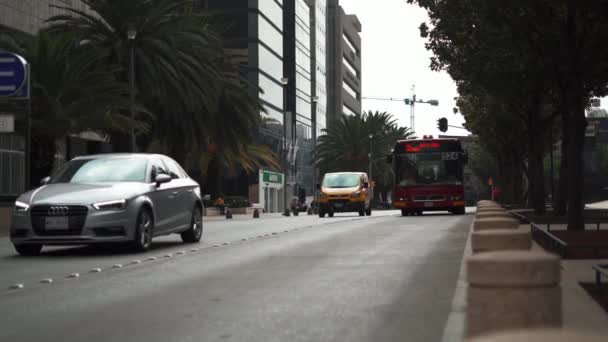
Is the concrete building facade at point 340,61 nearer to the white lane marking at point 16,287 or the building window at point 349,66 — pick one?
the building window at point 349,66

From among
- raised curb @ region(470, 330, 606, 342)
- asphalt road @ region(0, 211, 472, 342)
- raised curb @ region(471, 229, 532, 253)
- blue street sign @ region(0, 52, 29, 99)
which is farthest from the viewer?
blue street sign @ region(0, 52, 29, 99)

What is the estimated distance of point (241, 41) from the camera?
3268 inches

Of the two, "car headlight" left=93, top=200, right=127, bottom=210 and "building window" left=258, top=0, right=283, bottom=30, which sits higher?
"building window" left=258, top=0, right=283, bottom=30

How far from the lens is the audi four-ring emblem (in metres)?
15.6

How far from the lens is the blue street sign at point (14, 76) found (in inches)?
960

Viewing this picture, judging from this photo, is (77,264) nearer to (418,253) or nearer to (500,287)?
(418,253)

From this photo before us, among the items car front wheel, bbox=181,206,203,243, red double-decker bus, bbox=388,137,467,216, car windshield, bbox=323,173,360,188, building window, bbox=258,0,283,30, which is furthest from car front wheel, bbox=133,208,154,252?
building window, bbox=258,0,283,30

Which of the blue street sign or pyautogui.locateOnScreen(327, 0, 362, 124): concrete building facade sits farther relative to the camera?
pyautogui.locateOnScreen(327, 0, 362, 124): concrete building facade

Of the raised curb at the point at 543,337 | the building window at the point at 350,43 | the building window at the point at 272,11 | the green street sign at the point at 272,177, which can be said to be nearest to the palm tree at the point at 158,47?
the raised curb at the point at 543,337

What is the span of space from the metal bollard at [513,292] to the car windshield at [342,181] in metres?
42.6

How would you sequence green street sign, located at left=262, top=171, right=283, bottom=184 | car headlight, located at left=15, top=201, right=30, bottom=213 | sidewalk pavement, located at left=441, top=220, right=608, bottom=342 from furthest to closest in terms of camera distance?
green street sign, located at left=262, top=171, right=283, bottom=184, car headlight, located at left=15, top=201, right=30, bottom=213, sidewalk pavement, located at left=441, top=220, right=608, bottom=342

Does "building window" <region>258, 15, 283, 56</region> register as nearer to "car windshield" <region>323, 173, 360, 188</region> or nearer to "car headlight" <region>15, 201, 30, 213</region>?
"car windshield" <region>323, 173, 360, 188</region>

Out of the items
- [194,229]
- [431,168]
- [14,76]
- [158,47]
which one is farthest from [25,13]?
[194,229]

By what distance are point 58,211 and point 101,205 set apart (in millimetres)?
627
